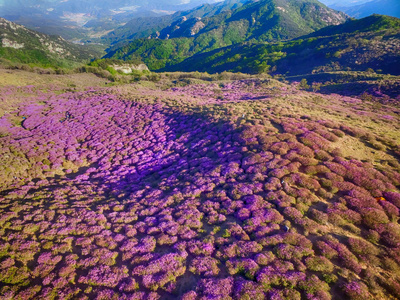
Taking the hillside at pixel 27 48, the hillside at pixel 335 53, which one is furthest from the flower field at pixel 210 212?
the hillside at pixel 27 48

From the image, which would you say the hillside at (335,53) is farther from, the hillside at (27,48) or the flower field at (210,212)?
the hillside at (27,48)

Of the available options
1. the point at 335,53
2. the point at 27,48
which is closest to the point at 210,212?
the point at 335,53

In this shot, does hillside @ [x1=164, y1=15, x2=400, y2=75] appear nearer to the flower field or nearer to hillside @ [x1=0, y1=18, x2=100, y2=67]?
the flower field

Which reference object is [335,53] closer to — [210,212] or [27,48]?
[210,212]

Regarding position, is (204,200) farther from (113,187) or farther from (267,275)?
(113,187)

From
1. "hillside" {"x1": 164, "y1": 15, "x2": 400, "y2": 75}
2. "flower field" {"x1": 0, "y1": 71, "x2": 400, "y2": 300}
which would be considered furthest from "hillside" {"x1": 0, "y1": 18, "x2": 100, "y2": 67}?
"flower field" {"x1": 0, "y1": 71, "x2": 400, "y2": 300}
